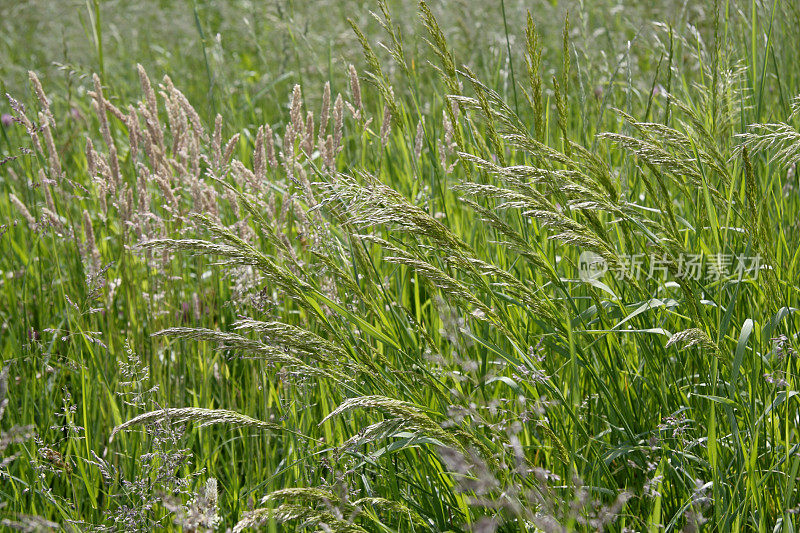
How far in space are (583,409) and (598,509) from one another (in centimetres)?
33

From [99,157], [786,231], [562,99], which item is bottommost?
[786,231]

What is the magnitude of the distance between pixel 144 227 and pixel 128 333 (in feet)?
1.21

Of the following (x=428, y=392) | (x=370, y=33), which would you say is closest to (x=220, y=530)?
(x=428, y=392)

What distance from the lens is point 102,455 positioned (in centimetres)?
189

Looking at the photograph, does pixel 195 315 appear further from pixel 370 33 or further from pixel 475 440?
pixel 370 33

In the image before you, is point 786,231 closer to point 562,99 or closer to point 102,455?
point 562,99

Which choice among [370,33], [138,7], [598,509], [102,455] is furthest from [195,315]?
[138,7]

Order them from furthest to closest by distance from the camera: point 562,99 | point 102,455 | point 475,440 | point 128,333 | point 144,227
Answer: point 128,333 → point 144,227 → point 102,455 → point 562,99 → point 475,440

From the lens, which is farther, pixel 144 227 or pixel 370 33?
pixel 370 33

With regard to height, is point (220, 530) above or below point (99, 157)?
below

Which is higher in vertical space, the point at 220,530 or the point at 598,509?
the point at 598,509

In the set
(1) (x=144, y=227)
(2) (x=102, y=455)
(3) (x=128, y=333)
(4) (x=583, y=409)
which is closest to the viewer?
(4) (x=583, y=409)

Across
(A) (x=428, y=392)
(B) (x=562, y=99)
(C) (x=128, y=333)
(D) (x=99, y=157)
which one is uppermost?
(B) (x=562, y=99)

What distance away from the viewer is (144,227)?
6.63 ft
